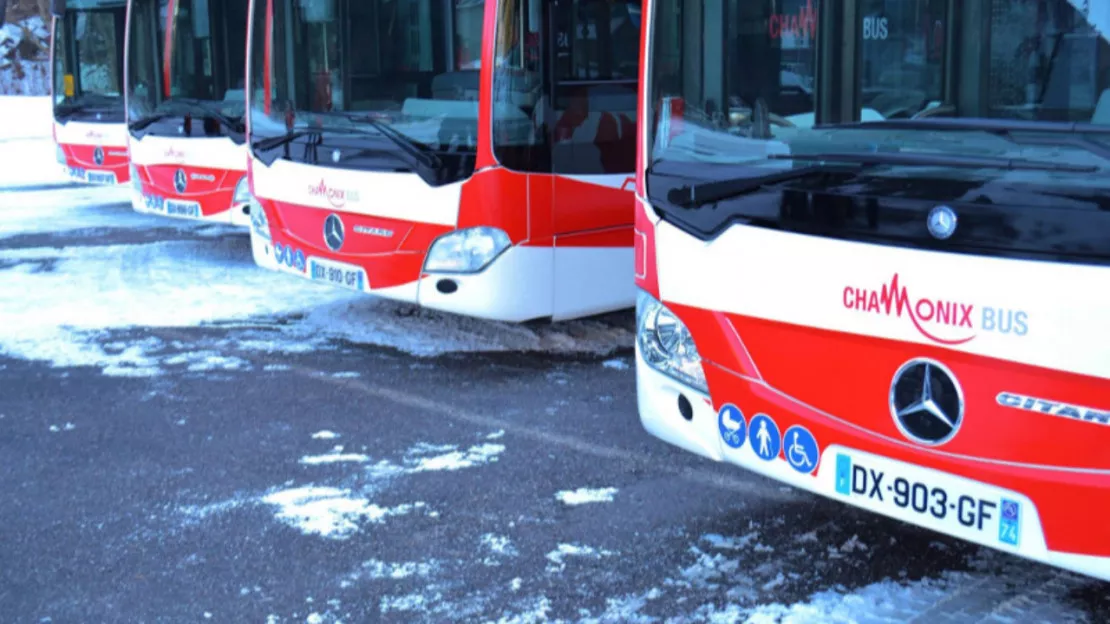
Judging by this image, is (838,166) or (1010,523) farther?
(838,166)

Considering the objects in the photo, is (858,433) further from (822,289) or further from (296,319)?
(296,319)

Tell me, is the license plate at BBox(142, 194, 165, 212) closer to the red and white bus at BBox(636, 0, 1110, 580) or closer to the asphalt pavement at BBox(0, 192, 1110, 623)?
the asphalt pavement at BBox(0, 192, 1110, 623)

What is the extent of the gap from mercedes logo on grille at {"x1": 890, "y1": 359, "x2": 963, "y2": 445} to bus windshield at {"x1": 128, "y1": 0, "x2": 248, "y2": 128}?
7.16 m

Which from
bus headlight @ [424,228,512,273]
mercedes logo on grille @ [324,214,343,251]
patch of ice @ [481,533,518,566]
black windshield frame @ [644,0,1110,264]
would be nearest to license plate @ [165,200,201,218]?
mercedes logo on grille @ [324,214,343,251]

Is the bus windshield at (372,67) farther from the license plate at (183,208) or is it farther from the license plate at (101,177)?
the license plate at (101,177)

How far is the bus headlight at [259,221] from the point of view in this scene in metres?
7.81

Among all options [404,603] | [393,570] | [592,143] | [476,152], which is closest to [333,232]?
[476,152]

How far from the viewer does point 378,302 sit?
349 inches

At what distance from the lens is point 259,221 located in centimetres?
791

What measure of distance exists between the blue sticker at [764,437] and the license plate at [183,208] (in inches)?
284


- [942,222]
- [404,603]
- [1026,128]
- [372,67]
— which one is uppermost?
[372,67]

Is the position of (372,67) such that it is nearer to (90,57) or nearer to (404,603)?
(404,603)

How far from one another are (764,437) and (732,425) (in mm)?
129

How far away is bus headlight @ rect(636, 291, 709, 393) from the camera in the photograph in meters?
4.11
